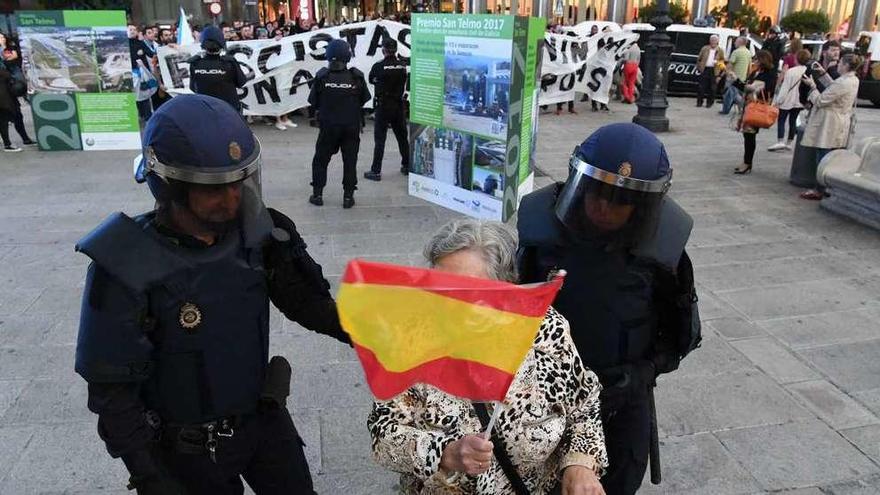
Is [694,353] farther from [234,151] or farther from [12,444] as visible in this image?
[12,444]

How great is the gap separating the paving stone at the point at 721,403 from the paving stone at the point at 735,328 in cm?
53

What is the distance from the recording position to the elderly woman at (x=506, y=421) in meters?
1.67

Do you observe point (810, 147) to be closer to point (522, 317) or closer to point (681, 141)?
point (681, 141)

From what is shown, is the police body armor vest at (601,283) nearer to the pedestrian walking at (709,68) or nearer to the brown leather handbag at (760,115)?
the brown leather handbag at (760,115)

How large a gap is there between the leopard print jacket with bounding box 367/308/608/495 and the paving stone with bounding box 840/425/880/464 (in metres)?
2.33

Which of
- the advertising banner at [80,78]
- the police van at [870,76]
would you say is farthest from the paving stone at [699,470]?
the police van at [870,76]

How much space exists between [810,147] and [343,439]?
744 cm

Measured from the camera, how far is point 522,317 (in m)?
1.52

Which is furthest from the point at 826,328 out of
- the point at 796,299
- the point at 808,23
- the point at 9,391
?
the point at 808,23

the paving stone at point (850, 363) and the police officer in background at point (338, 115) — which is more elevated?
the police officer in background at point (338, 115)

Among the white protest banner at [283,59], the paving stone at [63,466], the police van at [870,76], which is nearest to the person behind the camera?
the paving stone at [63,466]

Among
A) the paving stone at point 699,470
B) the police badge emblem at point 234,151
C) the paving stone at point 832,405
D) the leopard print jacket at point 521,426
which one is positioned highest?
the police badge emblem at point 234,151

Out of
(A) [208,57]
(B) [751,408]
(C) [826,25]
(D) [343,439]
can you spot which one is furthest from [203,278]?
Result: (C) [826,25]

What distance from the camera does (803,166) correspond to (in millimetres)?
8477
